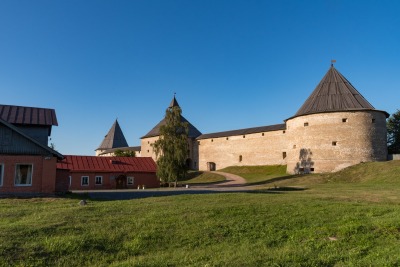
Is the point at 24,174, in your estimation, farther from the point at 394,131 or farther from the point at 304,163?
the point at 394,131

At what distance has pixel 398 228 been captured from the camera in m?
8.34

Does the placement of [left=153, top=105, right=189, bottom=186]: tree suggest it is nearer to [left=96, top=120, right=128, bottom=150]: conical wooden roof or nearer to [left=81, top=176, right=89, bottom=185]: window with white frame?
[left=81, top=176, right=89, bottom=185]: window with white frame

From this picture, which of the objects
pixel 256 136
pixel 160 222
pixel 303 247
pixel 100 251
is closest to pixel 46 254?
pixel 100 251

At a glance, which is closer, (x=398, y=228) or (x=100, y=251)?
(x=100, y=251)

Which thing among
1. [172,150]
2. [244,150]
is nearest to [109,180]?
[172,150]

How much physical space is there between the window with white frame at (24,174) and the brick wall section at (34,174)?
19 centimetres

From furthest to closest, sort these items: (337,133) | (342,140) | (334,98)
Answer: (334,98)
(337,133)
(342,140)

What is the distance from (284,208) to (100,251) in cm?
639

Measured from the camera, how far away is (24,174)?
16641 millimetres

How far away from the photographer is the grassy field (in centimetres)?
622

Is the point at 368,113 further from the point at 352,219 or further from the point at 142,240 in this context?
the point at 142,240

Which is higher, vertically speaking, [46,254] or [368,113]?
[368,113]

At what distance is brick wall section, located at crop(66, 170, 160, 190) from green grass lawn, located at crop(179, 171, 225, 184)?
7.57 m

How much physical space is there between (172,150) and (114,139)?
42824mm
